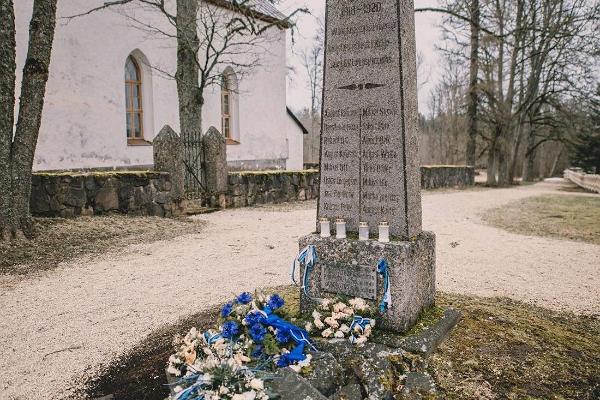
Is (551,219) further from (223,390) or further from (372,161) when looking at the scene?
(223,390)

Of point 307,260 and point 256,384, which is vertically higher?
point 307,260

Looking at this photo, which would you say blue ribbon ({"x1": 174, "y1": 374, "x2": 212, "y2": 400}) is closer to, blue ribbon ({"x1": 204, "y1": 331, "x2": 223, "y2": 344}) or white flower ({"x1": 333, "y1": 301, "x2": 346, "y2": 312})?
blue ribbon ({"x1": 204, "y1": 331, "x2": 223, "y2": 344})

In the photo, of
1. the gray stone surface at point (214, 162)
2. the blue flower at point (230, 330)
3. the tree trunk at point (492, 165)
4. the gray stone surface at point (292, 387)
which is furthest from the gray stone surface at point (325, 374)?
the tree trunk at point (492, 165)

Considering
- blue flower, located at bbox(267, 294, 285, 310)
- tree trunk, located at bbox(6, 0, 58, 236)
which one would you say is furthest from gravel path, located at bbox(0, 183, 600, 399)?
tree trunk, located at bbox(6, 0, 58, 236)

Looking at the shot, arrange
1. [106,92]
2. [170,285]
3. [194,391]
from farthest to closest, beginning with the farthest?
1. [106,92]
2. [170,285]
3. [194,391]

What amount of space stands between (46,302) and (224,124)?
14.7 metres

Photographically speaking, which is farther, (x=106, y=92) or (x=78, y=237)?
(x=106, y=92)

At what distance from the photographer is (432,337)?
2918 mm

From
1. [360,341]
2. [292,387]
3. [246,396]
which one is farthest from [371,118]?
[246,396]

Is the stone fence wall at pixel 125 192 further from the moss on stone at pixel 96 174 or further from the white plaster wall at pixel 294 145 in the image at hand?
the white plaster wall at pixel 294 145

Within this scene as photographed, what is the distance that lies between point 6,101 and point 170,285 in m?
3.97

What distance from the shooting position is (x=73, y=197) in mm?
8062

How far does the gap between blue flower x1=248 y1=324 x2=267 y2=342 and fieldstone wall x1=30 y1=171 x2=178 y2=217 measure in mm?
6731

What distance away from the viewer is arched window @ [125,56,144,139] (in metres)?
14.6
